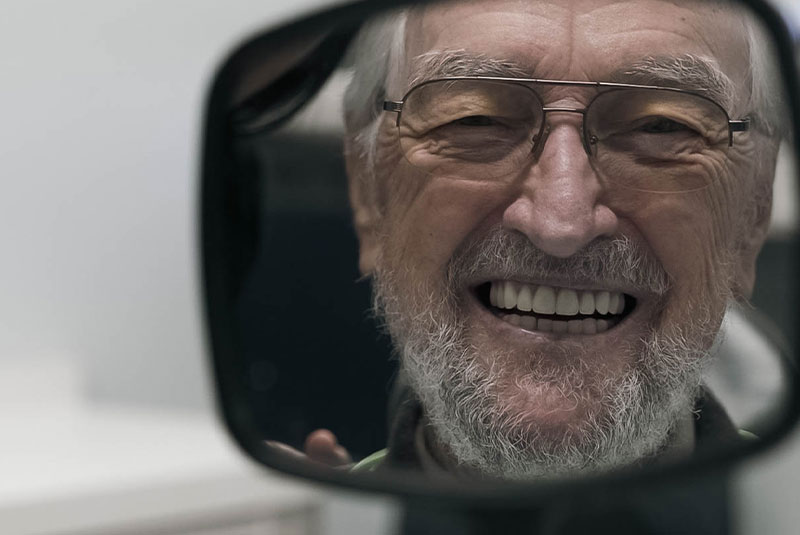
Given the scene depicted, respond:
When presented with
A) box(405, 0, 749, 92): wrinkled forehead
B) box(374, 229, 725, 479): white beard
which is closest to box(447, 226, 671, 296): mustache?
box(374, 229, 725, 479): white beard

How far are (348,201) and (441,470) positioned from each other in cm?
22

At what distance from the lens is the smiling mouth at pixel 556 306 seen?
50cm

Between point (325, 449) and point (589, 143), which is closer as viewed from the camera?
point (589, 143)

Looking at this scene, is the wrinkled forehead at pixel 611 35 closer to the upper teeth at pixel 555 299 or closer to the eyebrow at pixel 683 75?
the eyebrow at pixel 683 75

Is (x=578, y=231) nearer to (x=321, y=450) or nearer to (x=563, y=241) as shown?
(x=563, y=241)

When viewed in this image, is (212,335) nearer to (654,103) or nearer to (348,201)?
(348,201)

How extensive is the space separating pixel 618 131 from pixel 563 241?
0.08 metres

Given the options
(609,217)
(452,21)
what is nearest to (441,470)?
(609,217)

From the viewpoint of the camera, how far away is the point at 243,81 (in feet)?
2.02

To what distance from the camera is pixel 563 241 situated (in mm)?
491

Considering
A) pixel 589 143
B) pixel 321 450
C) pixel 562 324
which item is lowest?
pixel 321 450

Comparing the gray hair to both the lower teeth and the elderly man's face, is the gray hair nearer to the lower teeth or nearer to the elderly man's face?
the elderly man's face

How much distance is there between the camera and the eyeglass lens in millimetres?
490

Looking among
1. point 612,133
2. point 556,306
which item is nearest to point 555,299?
point 556,306
